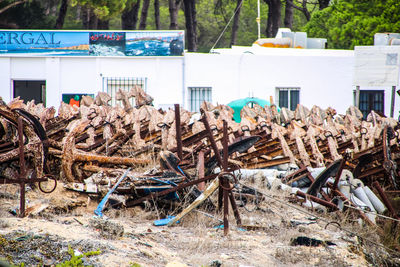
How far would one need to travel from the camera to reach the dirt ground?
215 inches

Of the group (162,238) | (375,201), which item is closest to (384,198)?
(375,201)

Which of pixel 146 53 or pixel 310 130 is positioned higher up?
pixel 146 53

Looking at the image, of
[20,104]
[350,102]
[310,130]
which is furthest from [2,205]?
[350,102]

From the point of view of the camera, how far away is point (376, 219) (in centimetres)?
930

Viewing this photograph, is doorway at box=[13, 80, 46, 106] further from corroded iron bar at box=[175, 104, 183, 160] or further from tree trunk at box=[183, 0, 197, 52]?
corroded iron bar at box=[175, 104, 183, 160]

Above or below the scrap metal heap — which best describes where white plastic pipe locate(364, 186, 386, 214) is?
below

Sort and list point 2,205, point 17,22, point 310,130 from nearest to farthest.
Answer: point 2,205, point 310,130, point 17,22

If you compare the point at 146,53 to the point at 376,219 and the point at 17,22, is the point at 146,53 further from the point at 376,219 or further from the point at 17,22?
the point at 376,219

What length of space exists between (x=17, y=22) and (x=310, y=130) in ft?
78.9

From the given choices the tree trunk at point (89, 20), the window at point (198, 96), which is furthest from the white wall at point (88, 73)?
the tree trunk at point (89, 20)

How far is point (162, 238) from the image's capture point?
654 cm

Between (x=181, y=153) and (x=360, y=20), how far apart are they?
22.3 meters

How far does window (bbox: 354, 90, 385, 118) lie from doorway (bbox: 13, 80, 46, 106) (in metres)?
13.8

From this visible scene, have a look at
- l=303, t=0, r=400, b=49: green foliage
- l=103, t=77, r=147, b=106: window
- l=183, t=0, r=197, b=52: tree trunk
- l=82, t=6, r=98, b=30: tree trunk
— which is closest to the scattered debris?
l=103, t=77, r=147, b=106: window
